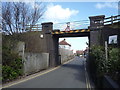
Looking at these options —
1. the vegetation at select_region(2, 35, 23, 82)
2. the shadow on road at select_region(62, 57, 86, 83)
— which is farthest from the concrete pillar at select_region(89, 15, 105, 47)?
the vegetation at select_region(2, 35, 23, 82)

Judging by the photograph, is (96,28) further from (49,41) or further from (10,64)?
(10,64)

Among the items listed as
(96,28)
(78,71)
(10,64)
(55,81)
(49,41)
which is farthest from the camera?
(49,41)

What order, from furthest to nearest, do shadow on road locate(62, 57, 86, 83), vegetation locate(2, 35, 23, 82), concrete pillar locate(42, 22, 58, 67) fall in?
concrete pillar locate(42, 22, 58, 67), shadow on road locate(62, 57, 86, 83), vegetation locate(2, 35, 23, 82)

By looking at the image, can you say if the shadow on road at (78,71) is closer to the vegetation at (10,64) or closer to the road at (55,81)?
the road at (55,81)

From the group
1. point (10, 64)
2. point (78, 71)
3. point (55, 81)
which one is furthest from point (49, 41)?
point (55, 81)

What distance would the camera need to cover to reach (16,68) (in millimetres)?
12438

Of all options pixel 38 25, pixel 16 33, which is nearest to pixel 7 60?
pixel 16 33

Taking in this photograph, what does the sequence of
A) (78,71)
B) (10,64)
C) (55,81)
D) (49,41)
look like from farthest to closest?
(49,41) → (78,71) → (10,64) → (55,81)

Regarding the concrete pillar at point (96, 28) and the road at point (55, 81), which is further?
the concrete pillar at point (96, 28)

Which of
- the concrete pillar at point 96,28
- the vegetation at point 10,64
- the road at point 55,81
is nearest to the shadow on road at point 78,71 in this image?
the road at point 55,81

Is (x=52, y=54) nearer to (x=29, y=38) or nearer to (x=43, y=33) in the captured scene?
(x=43, y=33)

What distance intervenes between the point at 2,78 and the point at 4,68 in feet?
2.45

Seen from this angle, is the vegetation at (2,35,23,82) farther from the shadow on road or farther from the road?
the shadow on road

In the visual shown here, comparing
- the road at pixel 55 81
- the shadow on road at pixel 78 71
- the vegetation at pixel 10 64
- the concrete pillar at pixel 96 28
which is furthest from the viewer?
the concrete pillar at pixel 96 28
